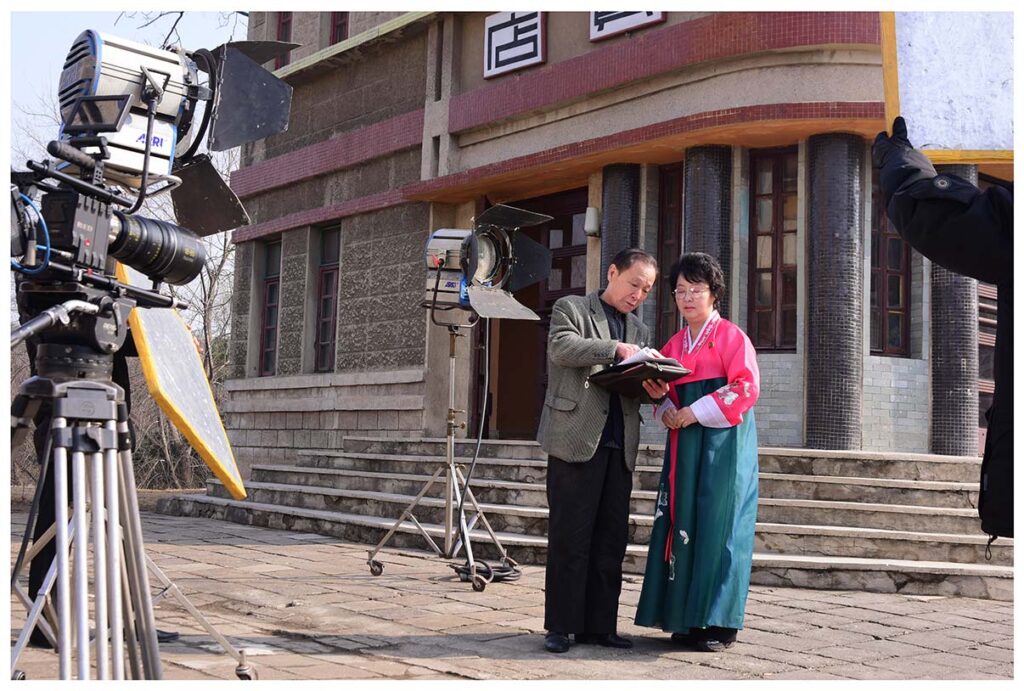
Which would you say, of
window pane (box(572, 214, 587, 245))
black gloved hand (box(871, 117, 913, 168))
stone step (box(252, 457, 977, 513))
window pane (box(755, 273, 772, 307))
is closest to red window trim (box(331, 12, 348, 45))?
window pane (box(572, 214, 587, 245))

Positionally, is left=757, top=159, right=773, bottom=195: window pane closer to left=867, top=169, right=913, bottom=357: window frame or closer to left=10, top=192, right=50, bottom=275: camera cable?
left=867, top=169, right=913, bottom=357: window frame

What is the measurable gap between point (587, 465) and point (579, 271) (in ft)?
22.7

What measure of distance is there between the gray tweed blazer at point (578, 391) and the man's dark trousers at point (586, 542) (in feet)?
0.26

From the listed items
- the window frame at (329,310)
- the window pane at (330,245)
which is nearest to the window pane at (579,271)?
the window frame at (329,310)

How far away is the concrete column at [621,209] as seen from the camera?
1061cm

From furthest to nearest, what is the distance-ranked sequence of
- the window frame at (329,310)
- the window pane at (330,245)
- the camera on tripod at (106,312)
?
the window pane at (330,245) → the window frame at (329,310) → the camera on tripod at (106,312)

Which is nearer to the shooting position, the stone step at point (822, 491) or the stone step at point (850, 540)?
the stone step at point (850, 540)

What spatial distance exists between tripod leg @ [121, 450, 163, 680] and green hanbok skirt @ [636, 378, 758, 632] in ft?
8.06

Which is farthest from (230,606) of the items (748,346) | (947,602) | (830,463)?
(830,463)

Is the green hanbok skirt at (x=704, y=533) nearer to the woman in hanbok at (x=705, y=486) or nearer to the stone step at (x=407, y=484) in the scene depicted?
the woman in hanbok at (x=705, y=486)

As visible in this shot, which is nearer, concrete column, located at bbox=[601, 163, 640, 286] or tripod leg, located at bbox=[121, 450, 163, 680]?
tripod leg, located at bbox=[121, 450, 163, 680]

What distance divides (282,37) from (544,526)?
979 cm

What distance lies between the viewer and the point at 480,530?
828 centimetres

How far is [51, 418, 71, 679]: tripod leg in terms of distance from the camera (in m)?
2.54
